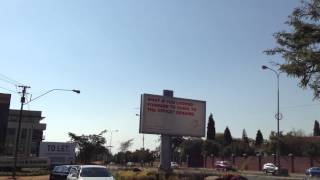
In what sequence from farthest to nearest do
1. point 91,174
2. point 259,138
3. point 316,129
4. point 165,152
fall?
point 259,138 < point 316,129 < point 165,152 < point 91,174

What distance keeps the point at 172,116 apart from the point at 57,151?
83.3 feet

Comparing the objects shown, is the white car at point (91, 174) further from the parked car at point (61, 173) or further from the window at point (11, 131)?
the window at point (11, 131)

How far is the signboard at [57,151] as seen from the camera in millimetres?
70312

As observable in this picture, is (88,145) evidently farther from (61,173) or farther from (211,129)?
(211,129)

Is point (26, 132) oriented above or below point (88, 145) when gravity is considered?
above

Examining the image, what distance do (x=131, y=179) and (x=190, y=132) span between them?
805 inches

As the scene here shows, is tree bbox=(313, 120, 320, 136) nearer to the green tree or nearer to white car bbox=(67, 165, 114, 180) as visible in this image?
the green tree

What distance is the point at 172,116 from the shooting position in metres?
51.6

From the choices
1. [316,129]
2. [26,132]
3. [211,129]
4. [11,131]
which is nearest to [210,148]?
[211,129]

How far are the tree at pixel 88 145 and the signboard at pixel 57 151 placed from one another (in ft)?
38.1

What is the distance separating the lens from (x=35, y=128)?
433 ft

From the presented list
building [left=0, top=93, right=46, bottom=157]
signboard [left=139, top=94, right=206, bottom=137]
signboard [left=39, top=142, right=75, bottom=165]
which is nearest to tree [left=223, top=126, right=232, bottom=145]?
building [left=0, top=93, right=46, bottom=157]

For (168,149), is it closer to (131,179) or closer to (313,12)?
(131,179)

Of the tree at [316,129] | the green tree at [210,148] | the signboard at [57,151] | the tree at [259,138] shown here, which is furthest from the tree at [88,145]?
the tree at [316,129]
